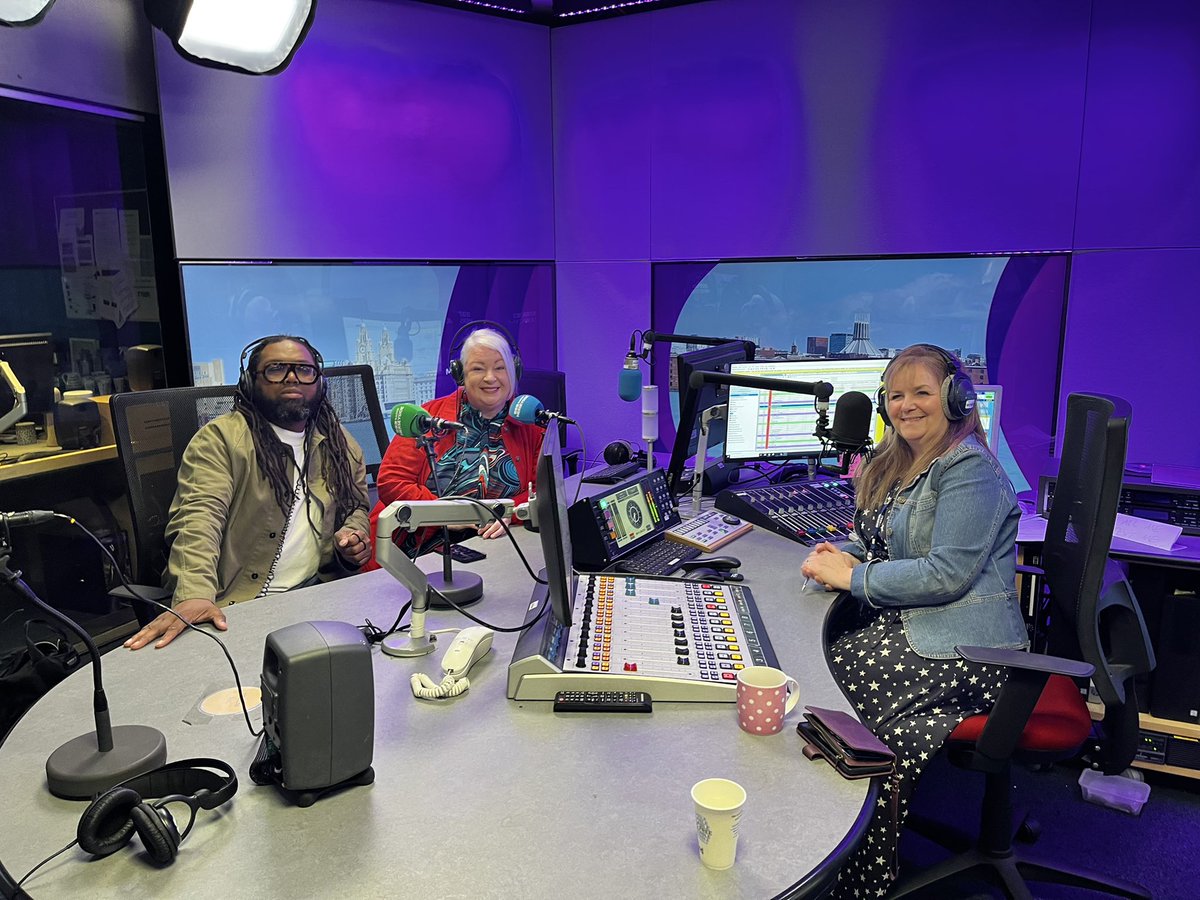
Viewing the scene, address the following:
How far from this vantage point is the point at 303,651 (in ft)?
3.62

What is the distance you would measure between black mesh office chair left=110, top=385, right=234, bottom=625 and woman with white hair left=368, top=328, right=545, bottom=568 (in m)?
0.57

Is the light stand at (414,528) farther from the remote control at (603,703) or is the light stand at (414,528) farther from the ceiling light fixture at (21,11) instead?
the ceiling light fixture at (21,11)

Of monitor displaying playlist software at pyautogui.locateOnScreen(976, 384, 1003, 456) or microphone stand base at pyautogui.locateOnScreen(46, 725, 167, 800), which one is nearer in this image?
microphone stand base at pyautogui.locateOnScreen(46, 725, 167, 800)

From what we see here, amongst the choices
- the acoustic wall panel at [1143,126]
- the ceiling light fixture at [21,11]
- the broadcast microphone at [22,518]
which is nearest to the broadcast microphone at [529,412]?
the broadcast microphone at [22,518]

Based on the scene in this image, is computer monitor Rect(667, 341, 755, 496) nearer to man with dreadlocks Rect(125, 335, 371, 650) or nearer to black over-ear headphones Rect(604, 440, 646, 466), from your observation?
black over-ear headphones Rect(604, 440, 646, 466)

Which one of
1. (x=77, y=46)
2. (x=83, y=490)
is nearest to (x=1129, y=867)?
(x=83, y=490)

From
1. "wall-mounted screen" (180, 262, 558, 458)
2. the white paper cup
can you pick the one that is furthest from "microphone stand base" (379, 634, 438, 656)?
"wall-mounted screen" (180, 262, 558, 458)

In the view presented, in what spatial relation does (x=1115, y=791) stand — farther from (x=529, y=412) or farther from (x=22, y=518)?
(x=22, y=518)

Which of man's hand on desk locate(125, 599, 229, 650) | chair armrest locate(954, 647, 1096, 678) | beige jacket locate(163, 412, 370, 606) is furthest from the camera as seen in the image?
beige jacket locate(163, 412, 370, 606)

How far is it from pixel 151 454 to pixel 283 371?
0.40 m

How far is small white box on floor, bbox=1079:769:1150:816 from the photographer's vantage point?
7.89 ft

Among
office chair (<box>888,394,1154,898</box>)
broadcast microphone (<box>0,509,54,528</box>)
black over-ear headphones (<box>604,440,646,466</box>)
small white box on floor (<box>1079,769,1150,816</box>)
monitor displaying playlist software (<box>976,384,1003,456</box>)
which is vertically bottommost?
small white box on floor (<box>1079,769,1150,816</box>)

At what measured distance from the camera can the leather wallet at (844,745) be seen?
1.19 m

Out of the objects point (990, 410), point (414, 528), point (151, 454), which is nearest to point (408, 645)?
point (414, 528)
